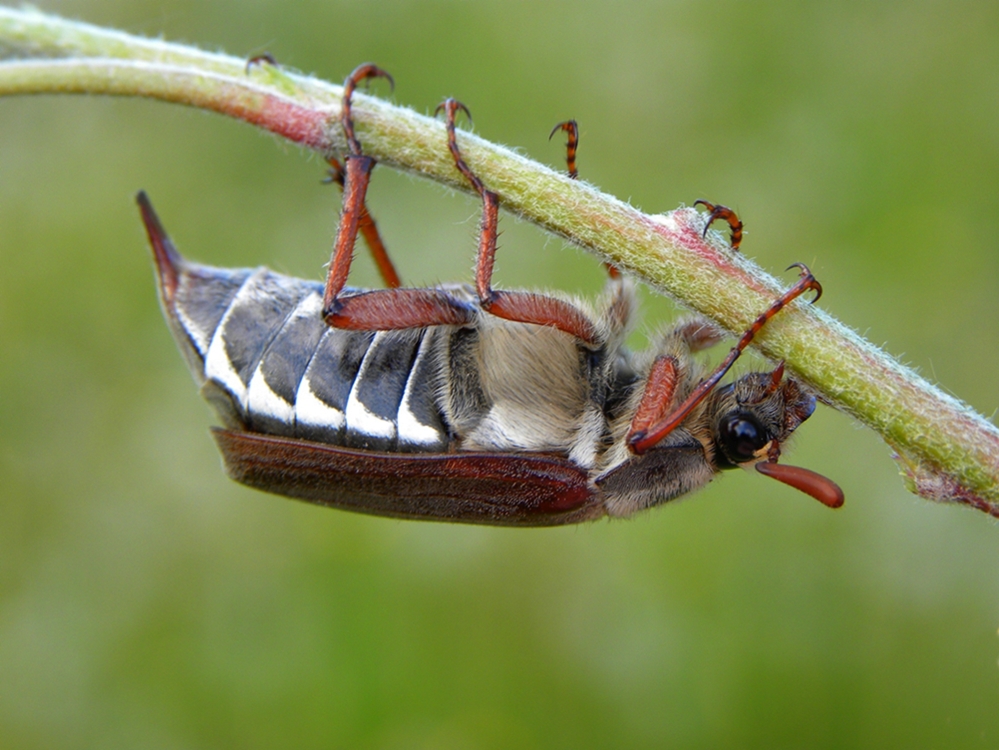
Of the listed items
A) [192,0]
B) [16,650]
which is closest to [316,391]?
[16,650]

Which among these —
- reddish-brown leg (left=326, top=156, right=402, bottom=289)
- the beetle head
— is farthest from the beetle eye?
reddish-brown leg (left=326, top=156, right=402, bottom=289)

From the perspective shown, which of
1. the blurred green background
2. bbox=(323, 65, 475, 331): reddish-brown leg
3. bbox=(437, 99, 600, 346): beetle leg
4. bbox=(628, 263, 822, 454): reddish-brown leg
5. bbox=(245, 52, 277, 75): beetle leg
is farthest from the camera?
the blurred green background

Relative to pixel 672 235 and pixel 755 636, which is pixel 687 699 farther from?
pixel 672 235

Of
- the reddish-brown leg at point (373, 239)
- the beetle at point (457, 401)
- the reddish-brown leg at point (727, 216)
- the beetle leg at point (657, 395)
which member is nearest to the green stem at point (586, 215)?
the reddish-brown leg at point (727, 216)

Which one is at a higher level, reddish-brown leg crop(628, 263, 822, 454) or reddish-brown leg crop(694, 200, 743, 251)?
reddish-brown leg crop(694, 200, 743, 251)

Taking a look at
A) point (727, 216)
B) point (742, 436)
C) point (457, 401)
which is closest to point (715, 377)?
point (742, 436)

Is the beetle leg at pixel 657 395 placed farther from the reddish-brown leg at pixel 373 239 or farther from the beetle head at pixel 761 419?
the reddish-brown leg at pixel 373 239

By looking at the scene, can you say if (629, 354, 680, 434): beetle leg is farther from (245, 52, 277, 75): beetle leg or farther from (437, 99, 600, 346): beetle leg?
(245, 52, 277, 75): beetle leg
